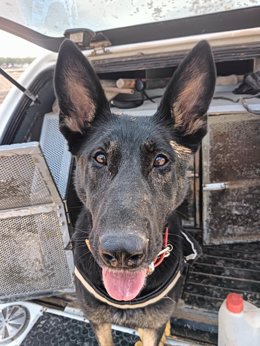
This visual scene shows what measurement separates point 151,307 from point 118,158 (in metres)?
0.83

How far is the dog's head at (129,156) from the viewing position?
1.19m

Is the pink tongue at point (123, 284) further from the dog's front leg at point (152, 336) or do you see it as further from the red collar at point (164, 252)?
the dog's front leg at point (152, 336)

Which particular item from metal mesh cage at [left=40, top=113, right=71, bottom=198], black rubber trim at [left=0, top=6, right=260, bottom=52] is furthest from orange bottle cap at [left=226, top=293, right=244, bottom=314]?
black rubber trim at [left=0, top=6, right=260, bottom=52]

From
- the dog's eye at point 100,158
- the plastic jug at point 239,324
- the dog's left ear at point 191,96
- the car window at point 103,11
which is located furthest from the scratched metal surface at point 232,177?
the dog's eye at point 100,158

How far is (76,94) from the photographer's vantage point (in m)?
1.70

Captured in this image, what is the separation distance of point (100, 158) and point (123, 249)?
0.57 meters

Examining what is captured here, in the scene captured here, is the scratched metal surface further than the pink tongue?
Yes

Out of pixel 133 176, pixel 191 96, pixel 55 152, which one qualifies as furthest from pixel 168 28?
pixel 133 176

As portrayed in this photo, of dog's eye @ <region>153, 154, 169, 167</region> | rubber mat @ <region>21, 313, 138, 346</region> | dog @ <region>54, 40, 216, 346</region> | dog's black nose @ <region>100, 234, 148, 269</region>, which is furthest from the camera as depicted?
rubber mat @ <region>21, 313, 138, 346</region>

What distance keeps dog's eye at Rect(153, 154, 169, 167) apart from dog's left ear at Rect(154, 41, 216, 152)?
0.74ft

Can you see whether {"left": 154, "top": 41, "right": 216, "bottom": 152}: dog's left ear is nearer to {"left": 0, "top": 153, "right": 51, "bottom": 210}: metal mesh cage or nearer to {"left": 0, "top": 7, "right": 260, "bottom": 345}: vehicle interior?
{"left": 0, "top": 7, "right": 260, "bottom": 345}: vehicle interior

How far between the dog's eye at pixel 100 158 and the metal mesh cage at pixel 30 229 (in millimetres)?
349

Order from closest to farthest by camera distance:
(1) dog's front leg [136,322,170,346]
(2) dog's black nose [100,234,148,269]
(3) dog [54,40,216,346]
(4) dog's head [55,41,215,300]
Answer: (2) dog's black nose [100,234,148,269] → (4) dog's head [55,41,215,300] → (3) dog [54,40,216,346] → (1) dog's front leg [136,322,170,346]

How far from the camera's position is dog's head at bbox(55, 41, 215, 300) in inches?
46.9
